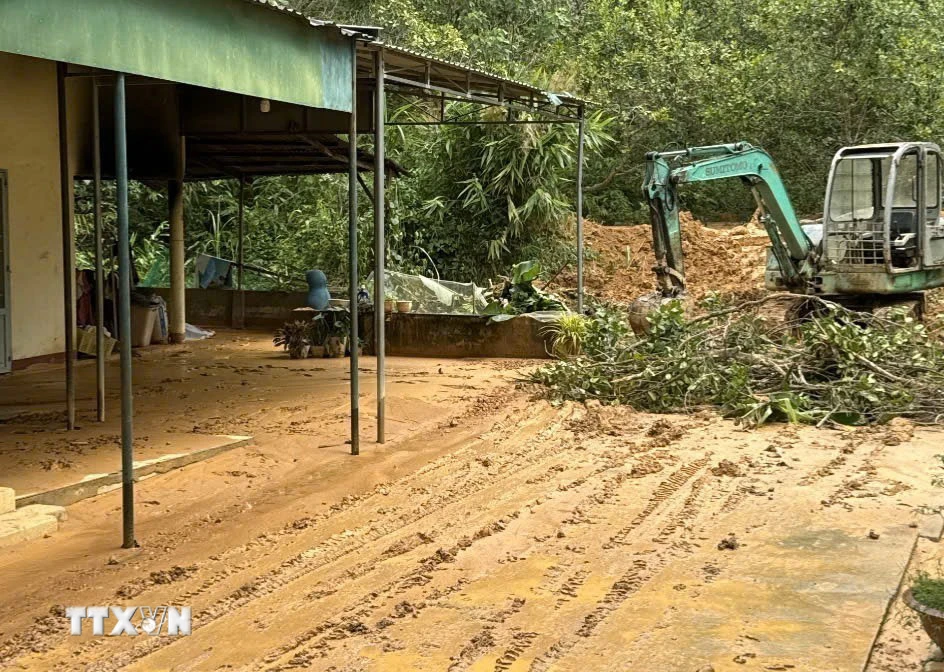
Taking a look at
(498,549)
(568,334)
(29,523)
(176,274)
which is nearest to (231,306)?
(176,274)

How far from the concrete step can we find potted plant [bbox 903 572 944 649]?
184 inches

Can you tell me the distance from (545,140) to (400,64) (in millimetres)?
10147

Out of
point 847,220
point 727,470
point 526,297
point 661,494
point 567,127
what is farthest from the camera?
point 567,127

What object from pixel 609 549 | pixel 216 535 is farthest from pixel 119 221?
pixel 609 549

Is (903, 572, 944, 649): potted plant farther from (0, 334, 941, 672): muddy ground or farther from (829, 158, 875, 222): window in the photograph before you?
(829, 158, 875, 222): window

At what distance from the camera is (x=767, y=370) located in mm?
10711

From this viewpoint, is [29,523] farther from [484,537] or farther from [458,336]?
[458,336]

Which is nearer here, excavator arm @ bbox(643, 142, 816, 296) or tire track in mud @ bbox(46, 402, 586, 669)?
tire track in mud @ bbox(46, 402, 586, 669)

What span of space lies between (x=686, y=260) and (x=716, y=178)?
7170mm

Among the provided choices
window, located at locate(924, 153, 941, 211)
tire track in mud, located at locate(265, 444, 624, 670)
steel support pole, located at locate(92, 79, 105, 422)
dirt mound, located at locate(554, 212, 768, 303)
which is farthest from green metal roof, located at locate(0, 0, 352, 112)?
dirt mound, located at locate(554, 212, 768, 303)

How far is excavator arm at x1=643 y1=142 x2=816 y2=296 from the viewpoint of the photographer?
14.0 metres

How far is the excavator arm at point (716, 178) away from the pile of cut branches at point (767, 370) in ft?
6.90

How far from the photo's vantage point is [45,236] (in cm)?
1277

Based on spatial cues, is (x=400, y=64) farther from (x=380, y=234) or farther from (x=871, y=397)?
(x=871, y=397)
